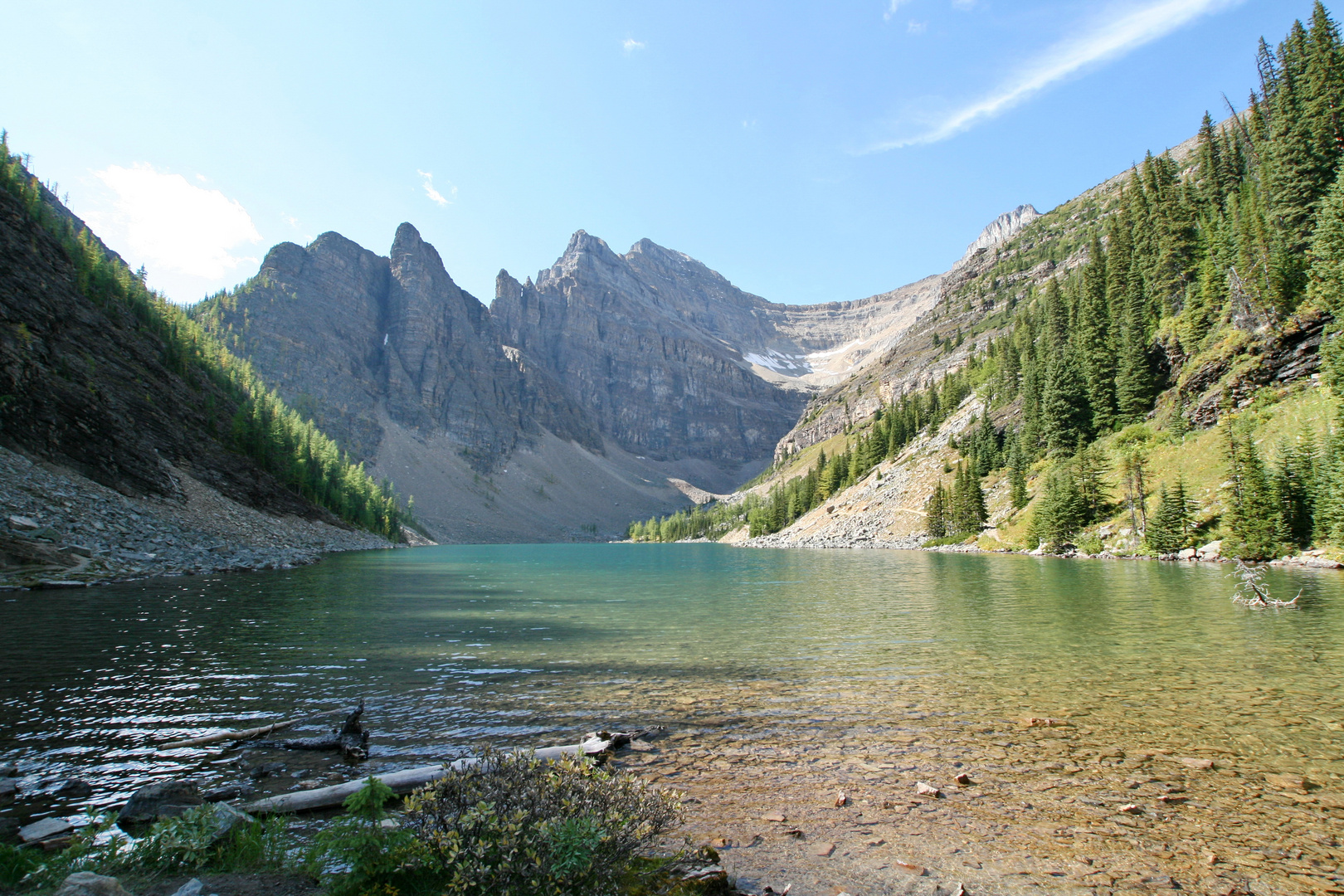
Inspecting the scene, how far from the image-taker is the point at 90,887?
465 cm

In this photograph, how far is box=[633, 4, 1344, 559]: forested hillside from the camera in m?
43.7

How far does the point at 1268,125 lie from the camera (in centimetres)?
7169

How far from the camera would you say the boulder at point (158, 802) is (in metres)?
7.43

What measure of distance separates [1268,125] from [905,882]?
104m

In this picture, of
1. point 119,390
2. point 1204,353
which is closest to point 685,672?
point 1204,353

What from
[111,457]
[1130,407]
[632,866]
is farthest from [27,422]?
[1130,407]

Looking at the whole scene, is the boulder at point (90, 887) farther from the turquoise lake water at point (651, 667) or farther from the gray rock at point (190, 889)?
the turquoise lake water at point (651, 667)

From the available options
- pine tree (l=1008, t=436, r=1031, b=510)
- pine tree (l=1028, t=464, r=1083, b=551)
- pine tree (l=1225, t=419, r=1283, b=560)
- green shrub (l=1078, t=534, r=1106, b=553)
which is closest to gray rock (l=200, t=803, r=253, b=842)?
pine tree (l=1225, t=419, r=1283, b=560)

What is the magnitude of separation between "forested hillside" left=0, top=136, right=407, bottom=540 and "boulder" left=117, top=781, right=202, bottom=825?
56750 millimetres

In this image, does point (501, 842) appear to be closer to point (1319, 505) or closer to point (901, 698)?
point (901, 698)

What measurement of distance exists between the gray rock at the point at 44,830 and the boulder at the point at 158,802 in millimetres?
524

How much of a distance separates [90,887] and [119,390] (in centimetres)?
Answer: 8408

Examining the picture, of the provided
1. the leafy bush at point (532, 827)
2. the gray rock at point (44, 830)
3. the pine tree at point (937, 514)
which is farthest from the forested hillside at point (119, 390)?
the pine tree at point (937, 514)

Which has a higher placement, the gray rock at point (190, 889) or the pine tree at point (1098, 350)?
the pine tree at point (1098, 350)
